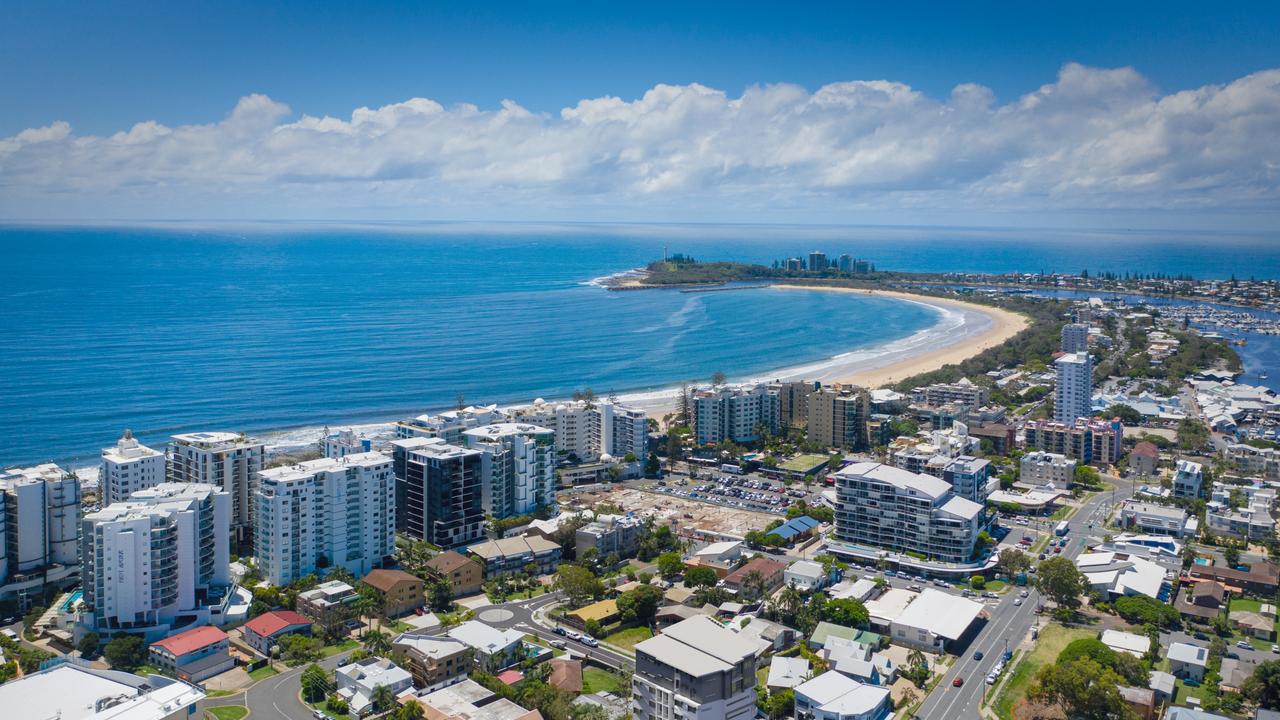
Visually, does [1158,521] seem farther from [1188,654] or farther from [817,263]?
[817,263]

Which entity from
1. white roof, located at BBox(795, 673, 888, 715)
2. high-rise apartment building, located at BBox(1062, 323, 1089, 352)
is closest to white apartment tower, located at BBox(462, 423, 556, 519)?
white roof, located at BBox(795, 673, 888, 715)

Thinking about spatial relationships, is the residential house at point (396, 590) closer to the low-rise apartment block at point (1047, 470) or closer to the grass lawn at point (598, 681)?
A: the grass lawn at point (598, 681)

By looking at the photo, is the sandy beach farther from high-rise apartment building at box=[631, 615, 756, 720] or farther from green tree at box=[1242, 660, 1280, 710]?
high-rise apartment building at box=[631, 615, 756, 720]

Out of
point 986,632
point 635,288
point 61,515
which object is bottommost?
point 986,632

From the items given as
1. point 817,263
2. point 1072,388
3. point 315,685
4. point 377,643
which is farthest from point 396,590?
point 817,263

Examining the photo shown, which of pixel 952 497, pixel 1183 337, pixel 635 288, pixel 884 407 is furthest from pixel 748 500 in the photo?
pixel 635 288

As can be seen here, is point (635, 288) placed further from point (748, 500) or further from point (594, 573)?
point (594, 573)

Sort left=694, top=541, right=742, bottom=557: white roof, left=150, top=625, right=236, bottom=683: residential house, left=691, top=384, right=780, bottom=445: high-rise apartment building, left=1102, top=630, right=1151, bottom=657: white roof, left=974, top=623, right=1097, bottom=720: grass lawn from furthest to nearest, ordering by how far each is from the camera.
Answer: left=691, top=384, right=780, bottom=445: high-rise apartment building → left=694, top=541, right=742, bottom=557: white roof → left=1102, top=630, right=1151, bottom=657: white roof → left=150, top=625, right=236, bottom=683: residential house → left=974, top=623, right=1097, bottom=720: grass lawn
